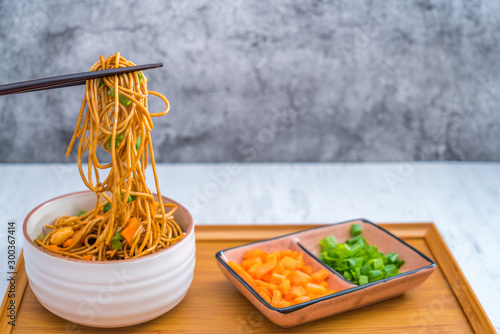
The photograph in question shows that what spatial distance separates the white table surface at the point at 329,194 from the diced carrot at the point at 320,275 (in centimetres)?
57

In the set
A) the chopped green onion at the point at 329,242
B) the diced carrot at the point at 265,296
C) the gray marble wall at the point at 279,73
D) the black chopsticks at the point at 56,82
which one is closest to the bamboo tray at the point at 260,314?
the diced carrot at the point at 265,296

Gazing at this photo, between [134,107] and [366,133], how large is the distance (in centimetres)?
174

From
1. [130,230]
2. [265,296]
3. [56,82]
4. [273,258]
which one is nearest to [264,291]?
[265,296]

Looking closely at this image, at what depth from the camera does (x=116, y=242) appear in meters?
1.37

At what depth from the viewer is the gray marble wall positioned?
2613 mm

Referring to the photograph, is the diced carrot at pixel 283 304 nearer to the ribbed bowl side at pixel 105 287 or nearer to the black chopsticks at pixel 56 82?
the ribbed bowl side at pixel 105 287

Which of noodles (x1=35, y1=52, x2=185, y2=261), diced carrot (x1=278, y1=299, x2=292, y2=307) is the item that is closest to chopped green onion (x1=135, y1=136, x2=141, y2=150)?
noodles (x1=35, y1=52, x2=185, y2=261)

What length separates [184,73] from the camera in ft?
8.83

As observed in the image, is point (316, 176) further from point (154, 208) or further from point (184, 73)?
point (154, 208)

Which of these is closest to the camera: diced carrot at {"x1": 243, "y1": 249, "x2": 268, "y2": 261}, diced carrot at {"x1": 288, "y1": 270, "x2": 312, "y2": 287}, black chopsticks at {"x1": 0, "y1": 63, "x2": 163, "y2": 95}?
black chopsticks at {"x1": 0, "y1": 63, "x2": 163, "y2": 95}

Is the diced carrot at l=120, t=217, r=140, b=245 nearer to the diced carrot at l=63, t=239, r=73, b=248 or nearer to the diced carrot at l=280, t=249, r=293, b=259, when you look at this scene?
the diced carrot at l=63, t=239, r=73, b=248

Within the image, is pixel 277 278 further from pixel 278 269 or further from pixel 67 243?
pixel 67 243

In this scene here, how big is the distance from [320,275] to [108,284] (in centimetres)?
56

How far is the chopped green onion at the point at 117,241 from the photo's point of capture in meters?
1.36
